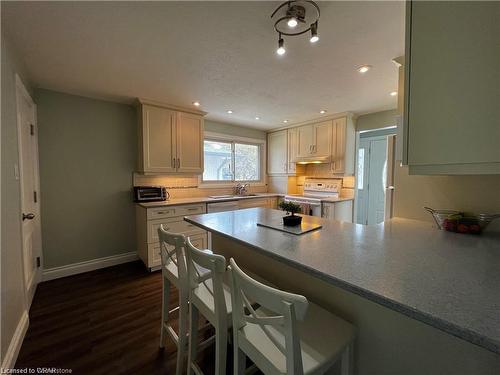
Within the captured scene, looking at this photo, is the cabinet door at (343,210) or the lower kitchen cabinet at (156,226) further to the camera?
the cabinet door at (343,210)

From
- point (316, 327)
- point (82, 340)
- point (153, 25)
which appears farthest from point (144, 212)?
point (316, 327)

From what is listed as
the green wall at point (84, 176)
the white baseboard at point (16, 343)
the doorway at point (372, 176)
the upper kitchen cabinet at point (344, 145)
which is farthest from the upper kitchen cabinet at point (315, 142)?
the white baseboard at point (16, 343)

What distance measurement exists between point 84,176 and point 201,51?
236cm

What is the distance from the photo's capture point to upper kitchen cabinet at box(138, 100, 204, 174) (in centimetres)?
314

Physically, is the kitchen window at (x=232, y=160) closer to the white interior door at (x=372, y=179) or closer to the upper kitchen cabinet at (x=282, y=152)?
the upper kitchen cabinet at (x=282, y=152)

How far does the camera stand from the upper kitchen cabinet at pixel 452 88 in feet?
2.84

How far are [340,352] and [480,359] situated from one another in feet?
1.55

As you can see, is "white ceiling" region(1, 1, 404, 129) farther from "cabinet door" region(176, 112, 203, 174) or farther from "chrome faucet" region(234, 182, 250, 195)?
"chrome faucet" region(234, 182, 250, 195)

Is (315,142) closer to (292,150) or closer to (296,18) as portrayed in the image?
(292,150)

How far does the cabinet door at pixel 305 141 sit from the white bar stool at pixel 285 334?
350cm

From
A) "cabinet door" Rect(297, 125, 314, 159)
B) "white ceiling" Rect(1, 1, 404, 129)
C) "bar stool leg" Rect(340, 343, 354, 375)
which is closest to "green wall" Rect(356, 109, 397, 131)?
"white ceiling" Rect(1, 1, 404, 129)

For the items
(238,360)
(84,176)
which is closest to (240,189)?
(84,176)

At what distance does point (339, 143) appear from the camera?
12.5 ft

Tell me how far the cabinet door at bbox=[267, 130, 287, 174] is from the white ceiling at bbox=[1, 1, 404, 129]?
171 cm
